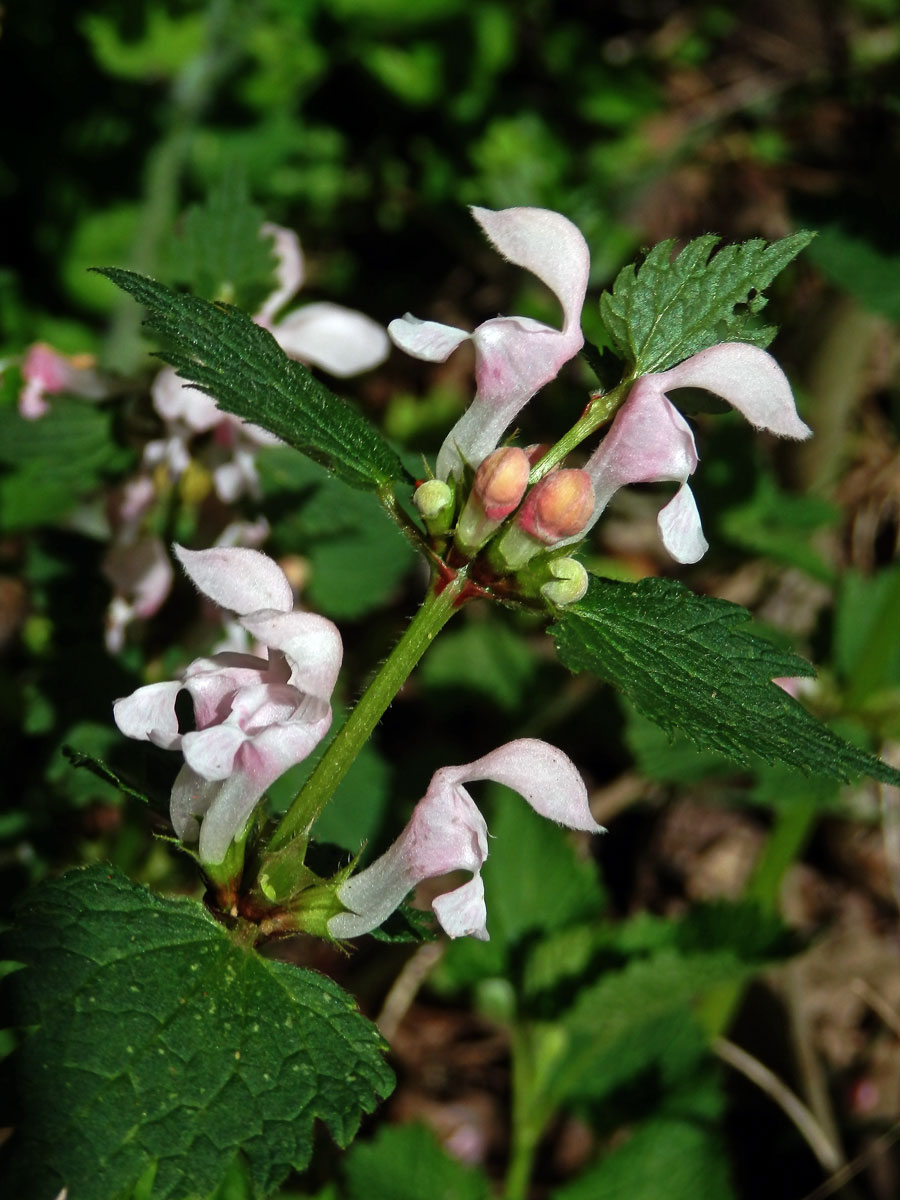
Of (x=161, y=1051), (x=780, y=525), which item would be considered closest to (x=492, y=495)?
(x=161, y=1051)

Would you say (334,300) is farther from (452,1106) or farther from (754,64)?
(452,1106)

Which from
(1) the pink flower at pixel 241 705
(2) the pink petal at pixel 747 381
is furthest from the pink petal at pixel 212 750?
(2) the pink petal at pixel 747 381

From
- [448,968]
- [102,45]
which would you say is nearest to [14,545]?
[102,45]

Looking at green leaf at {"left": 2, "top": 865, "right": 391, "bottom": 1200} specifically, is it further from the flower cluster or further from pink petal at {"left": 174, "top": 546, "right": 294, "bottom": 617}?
the flower cluster

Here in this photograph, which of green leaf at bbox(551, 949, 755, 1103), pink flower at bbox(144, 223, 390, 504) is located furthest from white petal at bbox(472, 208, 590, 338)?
green leaf at bbox(551, 949, 755, 1103)

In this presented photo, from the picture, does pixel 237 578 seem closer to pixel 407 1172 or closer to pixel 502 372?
pixel 502 372

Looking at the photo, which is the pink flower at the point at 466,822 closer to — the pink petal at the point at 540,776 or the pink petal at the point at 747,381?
the pink petal at the point at 540,776
